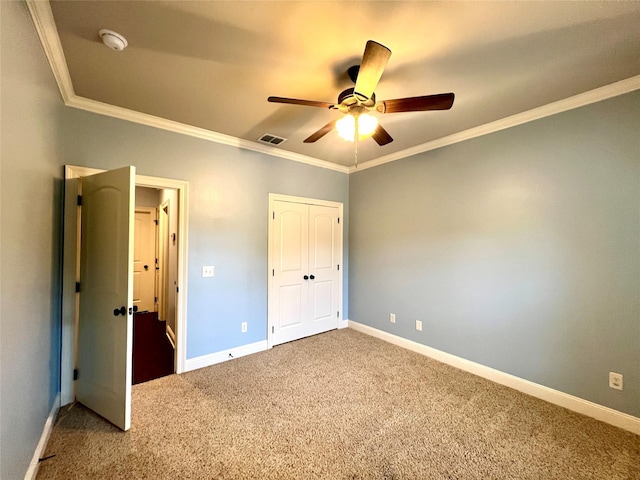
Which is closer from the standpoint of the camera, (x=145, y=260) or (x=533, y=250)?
(x=533, y=250)

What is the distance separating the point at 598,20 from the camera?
4.90 ft

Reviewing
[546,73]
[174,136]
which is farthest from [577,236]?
[174,136]

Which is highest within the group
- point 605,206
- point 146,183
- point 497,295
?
point 146,183

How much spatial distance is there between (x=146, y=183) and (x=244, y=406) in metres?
2.32

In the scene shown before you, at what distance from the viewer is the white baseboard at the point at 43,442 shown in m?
1.55

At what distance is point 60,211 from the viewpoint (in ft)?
7.41

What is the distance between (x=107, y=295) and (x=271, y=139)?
7.49ft

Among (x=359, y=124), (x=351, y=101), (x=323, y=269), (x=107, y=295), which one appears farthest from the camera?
(x=323, y=269)

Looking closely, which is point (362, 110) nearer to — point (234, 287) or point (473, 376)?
point (234, 287)

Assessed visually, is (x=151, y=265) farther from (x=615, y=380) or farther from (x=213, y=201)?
(x=615, y=380)

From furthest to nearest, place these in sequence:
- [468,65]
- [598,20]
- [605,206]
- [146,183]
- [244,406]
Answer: [146,183]
[244,406]
[605,206]
[468,65]
[598,20]

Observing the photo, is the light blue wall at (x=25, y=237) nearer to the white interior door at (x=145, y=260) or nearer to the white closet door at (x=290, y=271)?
the white closet door at (x=290, y=271)

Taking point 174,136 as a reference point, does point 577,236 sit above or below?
below

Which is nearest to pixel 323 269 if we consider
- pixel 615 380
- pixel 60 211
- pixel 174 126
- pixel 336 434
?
pixel 336 434
